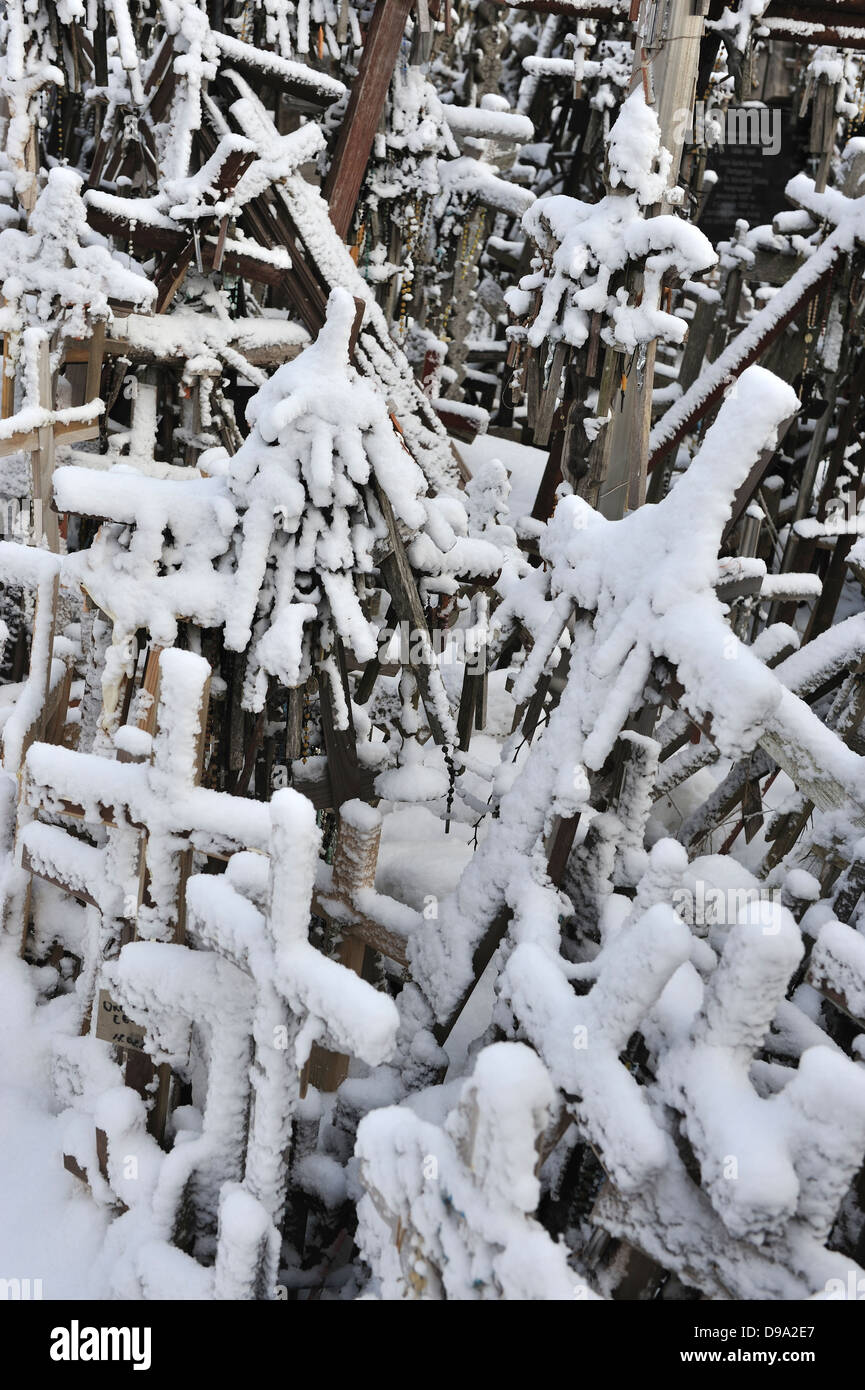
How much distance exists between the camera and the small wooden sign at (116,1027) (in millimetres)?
2576

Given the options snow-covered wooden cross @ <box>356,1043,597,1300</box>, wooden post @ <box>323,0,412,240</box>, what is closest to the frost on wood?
snow-covered wooden cross @ <box>356,1043,597,1300</box>

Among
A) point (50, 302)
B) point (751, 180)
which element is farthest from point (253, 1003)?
point (751, 180)

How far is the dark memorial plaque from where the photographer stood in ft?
31.1

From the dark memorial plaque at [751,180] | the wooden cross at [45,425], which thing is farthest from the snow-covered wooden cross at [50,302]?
the dark memorial plaque at [751,180]

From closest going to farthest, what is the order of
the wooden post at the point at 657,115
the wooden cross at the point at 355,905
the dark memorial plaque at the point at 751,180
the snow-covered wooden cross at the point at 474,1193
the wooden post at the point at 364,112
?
the snow-covered wooden cross at the point at 474,1193 → the wooden cross at the point at 355,905 → the wooden post at the point at 657,115 → the wooden post at the point at 364,112 → the dark memorial plaque at the point at 751,180

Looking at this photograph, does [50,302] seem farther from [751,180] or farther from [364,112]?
[751,180]

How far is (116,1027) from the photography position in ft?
8.52

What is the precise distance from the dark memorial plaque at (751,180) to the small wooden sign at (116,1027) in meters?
9.10

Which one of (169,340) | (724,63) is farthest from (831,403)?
(169,340)

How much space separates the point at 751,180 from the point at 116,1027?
388 inches

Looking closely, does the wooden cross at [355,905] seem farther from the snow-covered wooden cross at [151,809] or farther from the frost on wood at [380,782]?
the snow-covered wooden cross at [151,809]

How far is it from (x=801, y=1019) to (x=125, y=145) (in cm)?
544

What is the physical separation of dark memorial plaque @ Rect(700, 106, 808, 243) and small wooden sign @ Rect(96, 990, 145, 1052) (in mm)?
9097

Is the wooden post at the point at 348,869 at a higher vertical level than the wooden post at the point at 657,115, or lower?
lower
